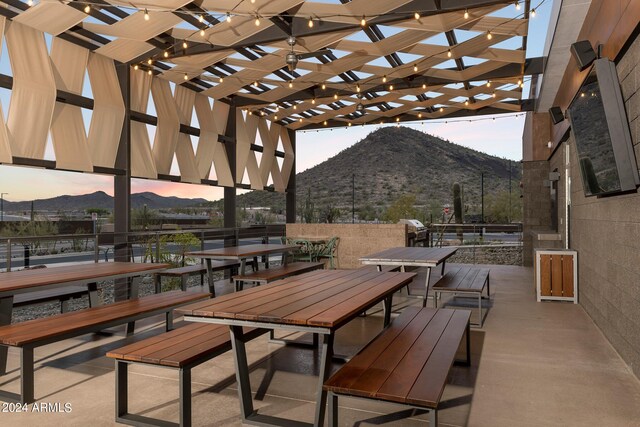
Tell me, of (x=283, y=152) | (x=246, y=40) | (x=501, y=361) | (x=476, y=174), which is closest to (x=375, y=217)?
(x=476, y=174)

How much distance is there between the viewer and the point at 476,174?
37.3 m

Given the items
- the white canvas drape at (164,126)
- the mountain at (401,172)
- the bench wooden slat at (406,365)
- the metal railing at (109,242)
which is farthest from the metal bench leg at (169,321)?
the mountain at (401,172)

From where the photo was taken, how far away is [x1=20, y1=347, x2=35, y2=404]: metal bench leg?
8.64ft

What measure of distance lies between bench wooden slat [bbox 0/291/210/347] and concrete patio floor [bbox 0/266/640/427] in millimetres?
398

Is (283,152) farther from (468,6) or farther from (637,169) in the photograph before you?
(637,169)

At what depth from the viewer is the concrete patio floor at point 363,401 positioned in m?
2.46

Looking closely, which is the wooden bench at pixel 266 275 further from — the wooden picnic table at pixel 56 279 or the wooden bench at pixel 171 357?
the wooden bench at pixel 171 357

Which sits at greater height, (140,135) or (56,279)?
(140,135)

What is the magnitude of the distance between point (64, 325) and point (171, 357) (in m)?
1.15

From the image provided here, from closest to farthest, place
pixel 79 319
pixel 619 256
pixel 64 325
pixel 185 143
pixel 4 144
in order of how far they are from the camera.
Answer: pixel 64 325 → pixel 79 319 → pixel 619 256 → pixel 4 144 → pixel 185 143

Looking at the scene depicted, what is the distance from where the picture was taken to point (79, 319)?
10.3 ft

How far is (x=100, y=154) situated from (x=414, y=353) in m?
5.77

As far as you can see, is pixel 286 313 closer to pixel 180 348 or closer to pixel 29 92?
pixel 180 348

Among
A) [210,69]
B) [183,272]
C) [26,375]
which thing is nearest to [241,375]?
[26,375]
